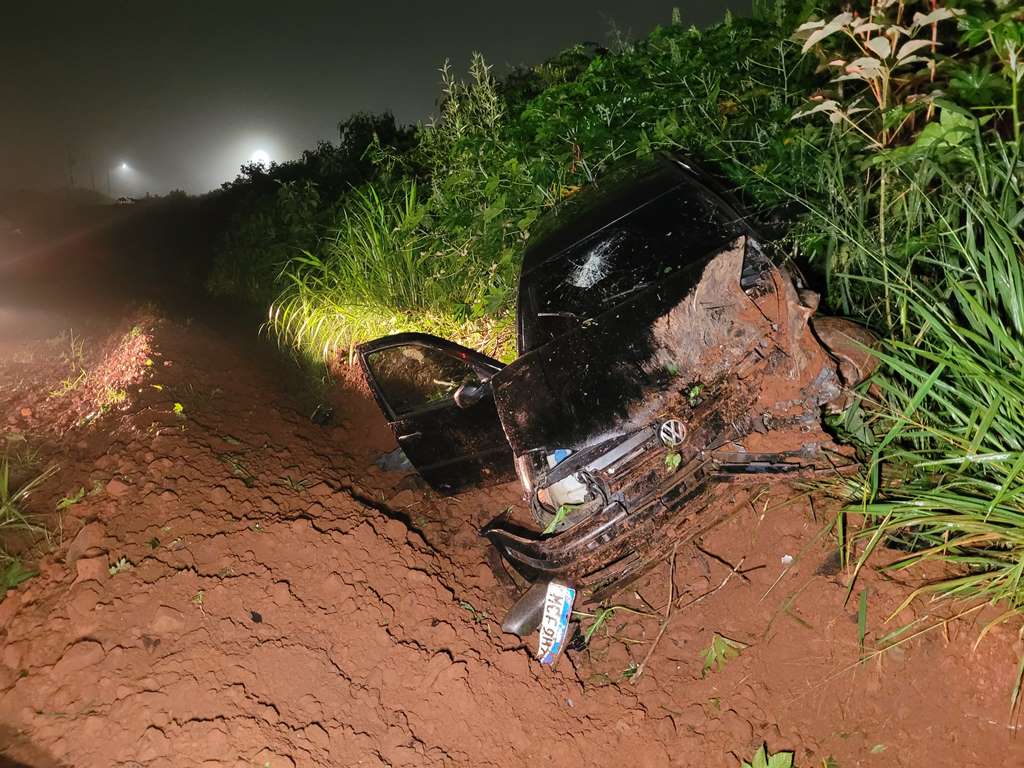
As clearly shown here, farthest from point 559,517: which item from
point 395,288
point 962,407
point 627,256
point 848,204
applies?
point 395,288

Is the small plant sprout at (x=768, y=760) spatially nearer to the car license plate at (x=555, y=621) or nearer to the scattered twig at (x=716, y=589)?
the scattered twig at (x=716, y=589)

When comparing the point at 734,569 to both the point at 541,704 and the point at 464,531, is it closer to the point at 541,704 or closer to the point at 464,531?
the point at 541,704

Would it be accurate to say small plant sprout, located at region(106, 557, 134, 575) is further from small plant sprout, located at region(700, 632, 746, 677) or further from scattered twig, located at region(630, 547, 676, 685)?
small plant sprout, located at region(700, 632, 746, 677)

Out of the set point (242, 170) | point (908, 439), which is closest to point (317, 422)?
Answer: point (908, 439)

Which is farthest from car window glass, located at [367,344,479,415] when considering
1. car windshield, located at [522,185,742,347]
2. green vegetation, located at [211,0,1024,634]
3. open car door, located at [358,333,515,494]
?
green vegetation, located at [211,0,1024,634]

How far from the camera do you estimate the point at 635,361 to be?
257 cm

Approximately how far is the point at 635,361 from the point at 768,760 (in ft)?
5.11

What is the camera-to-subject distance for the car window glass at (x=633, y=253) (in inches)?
109

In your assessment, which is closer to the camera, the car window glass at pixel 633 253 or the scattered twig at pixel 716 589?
the scattered twig at pixel 716 589

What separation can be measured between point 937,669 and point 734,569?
30.5 inches

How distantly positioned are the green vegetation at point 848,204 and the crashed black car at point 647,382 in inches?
13.8

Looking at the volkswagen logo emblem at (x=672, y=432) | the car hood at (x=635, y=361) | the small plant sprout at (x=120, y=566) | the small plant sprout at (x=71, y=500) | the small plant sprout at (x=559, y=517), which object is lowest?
the small plant sprout at (x=559, y=517)

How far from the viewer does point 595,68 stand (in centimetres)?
480

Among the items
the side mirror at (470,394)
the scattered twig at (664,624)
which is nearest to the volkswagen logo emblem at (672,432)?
the scattered twig at (664,624)
